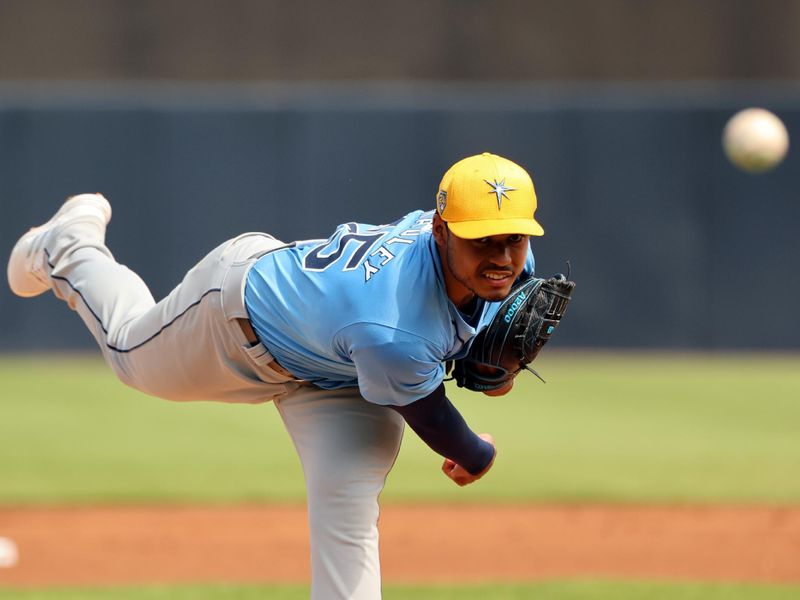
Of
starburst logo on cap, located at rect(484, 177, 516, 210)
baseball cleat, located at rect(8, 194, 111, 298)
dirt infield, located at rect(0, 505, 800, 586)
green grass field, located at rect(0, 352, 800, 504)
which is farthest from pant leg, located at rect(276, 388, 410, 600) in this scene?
green grass field, located at rect(0, 352, 800, 504)

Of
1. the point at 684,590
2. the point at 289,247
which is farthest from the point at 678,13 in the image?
the point at 289,247

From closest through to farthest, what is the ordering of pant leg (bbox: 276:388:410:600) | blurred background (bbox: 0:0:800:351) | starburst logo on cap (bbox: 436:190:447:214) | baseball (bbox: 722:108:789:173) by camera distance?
starburst logo on cap (bbox: 436:190:447:214) → pant leg (bbox: 276:388:410:600) → baseball (bbox: 722:108:789:173) → blurred background (bbox: 0:0:800:351)

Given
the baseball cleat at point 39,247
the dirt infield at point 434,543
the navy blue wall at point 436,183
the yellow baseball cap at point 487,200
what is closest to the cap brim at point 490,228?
the yellow baseball cap at point 487,200

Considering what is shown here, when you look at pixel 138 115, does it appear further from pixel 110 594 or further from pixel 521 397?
pixel 110 594

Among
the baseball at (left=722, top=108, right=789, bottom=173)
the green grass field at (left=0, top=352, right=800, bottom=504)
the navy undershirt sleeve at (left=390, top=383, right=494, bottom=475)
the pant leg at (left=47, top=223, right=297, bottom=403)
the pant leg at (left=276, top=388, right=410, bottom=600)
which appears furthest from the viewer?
the baseball at (left=722, top=108, right=789, bottom=173)

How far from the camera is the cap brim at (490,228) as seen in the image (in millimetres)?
3221

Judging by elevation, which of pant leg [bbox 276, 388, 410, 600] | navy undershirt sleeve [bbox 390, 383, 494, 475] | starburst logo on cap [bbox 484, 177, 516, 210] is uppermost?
starburst logo on cap [bbox 484, 177, 516, 210]

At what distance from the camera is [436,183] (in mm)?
12086

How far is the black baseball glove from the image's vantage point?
12.1 ft

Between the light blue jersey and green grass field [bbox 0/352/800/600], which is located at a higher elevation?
the light blue jersey

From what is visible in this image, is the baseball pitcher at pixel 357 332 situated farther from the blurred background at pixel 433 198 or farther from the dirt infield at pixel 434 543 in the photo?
the dirt infield at pixel 434 543

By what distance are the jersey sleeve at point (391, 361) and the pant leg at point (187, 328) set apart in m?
0.45

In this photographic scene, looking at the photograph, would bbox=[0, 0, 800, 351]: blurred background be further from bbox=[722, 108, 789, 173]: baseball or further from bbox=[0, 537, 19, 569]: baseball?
bbox=[0, 537, 19, 569]: baseball

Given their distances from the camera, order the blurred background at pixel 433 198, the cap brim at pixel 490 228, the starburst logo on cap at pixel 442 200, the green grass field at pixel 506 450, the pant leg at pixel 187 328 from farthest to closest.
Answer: the blurred background at pixel 433 198 → the green grass field at pixel 506 450 → the pant leg at pixel 187 328 → the starburst logo on cap at pixel 442 200 → the cap brim at pixel 490 228
